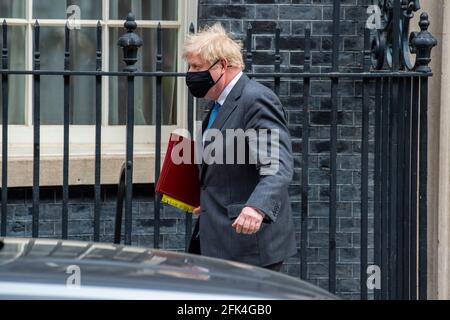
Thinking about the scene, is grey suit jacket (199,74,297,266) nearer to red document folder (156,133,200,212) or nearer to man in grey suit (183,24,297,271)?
man in grey suit (183,24,297,271)

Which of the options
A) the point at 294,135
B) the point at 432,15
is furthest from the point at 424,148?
the point at 294,135

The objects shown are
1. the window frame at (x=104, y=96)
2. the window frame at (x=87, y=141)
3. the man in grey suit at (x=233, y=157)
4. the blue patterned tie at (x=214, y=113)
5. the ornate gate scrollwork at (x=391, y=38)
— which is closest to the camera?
the man in grey suit at (x=233, y=157)

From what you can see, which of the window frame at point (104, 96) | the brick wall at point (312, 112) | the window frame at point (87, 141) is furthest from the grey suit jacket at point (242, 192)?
the window frame at point (104, 96)

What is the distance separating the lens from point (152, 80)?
8094mm

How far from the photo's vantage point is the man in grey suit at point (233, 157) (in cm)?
534

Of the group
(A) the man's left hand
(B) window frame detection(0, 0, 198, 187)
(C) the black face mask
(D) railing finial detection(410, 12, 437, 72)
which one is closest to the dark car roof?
(A) the man's left hand

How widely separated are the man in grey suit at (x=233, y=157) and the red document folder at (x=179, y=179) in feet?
0.53

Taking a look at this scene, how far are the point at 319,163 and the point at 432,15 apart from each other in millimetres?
1320

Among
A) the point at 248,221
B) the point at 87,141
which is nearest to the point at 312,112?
the point at 87,141

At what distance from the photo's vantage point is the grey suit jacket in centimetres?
535

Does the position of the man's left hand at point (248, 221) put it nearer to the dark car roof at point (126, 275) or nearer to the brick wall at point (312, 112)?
the dark car roof at point (126, 275)

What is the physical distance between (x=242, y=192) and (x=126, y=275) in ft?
6.57

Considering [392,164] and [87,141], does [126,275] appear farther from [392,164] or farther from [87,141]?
[87,141]
